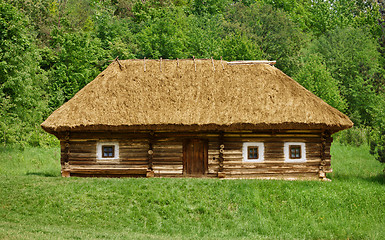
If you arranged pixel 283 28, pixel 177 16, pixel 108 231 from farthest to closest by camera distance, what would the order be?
pixel 177 16, pixel 283 28, pixel 108 231

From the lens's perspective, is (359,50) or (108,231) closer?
(108,231)

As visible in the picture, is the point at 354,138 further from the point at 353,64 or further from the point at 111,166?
the point at 111,166

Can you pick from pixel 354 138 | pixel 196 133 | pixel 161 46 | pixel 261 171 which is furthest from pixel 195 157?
pixel 161 46

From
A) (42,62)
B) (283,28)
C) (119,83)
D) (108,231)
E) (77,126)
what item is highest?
(283,28)

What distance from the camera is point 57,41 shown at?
43031mm

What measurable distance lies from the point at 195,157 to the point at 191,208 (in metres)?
4.78

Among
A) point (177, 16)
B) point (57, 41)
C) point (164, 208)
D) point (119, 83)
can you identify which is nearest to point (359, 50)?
point (177, 16)

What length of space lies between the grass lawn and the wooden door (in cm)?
236

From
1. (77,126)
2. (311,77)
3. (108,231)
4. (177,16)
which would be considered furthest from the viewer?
(177,16)

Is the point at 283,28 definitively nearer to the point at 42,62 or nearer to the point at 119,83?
the point at 42,62

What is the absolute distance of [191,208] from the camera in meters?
19.5

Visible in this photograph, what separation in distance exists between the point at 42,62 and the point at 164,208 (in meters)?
26.9

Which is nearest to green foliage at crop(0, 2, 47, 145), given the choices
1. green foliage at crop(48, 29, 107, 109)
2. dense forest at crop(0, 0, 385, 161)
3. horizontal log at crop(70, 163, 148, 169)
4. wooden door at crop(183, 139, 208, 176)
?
dense forest at crop(0, 0, 385, 161)

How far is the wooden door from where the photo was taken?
78.5 feet
